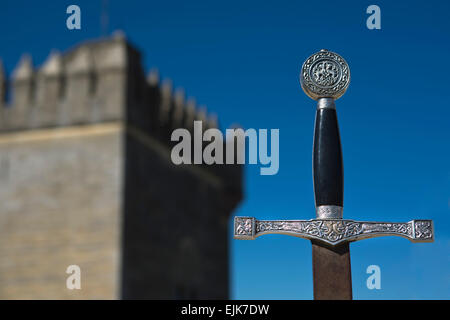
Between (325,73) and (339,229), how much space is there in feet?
3.06

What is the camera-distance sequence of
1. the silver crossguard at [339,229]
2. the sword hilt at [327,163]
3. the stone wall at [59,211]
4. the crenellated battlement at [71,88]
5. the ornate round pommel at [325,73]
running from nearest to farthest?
the silver crossguard at [339,229]
the sword hilt at [327,163]
the ornate round pommel at [325,73]
the stone wall at [59,211]
the crenellated battlement at [71,88]

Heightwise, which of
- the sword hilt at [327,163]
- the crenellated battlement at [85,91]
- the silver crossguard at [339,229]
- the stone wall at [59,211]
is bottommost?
the silver crossguard at [339,229]

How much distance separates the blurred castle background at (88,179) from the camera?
67.9 feet

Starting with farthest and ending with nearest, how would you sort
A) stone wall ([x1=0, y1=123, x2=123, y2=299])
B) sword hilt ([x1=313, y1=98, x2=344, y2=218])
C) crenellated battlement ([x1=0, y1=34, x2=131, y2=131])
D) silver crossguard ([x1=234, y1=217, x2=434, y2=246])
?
crenellated battlement ([x1=0, y1=34, x2=131, y2=131]) → stone wall ([x1=0, y1=123, x2=123, y2=299]) → sword hilt ([x1=313, y1=98, x2=344, y2=218]) → silver crossguard ([x1=234, y1=217, x2=434, y2=246])

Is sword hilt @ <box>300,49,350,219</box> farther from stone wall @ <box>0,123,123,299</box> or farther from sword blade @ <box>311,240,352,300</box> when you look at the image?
stone wall @ <box>0,123,123,299</box>

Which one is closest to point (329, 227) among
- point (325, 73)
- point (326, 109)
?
point (326, 109)

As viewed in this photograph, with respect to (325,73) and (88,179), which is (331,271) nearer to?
(325,73)

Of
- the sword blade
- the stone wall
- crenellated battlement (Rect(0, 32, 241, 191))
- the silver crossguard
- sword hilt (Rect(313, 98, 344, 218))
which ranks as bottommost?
the sword blade

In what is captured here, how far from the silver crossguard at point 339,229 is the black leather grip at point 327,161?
0.56 ft

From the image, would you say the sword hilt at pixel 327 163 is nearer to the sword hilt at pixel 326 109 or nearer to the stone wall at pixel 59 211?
the sword hilt at pixel 326 109

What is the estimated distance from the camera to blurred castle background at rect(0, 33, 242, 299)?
20.7 m

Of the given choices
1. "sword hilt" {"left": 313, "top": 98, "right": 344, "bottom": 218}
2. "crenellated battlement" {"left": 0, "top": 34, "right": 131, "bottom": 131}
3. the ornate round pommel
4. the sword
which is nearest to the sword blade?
the sword

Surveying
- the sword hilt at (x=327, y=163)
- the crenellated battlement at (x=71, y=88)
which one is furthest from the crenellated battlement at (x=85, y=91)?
the sword hilt at (x=327, y=163)
